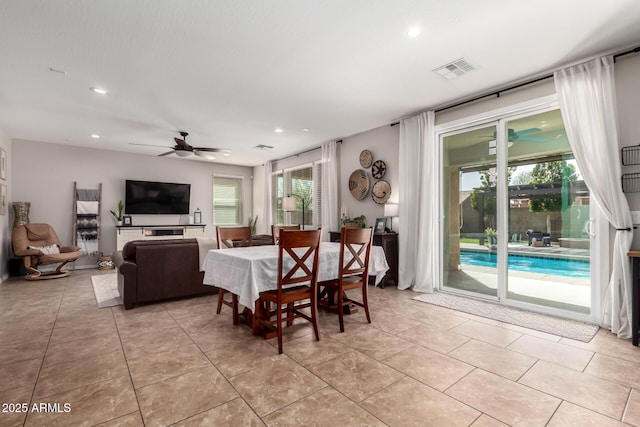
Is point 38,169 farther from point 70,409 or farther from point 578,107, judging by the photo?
point 578,107

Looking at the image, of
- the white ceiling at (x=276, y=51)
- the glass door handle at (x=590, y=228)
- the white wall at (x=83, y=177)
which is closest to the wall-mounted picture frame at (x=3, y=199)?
the white wall at (x=83, y=177)

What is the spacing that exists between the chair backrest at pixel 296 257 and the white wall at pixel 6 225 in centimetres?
588

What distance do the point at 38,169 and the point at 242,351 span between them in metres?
6.84

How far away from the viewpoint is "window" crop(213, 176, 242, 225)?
8898 mm

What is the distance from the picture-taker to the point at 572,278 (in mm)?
3449

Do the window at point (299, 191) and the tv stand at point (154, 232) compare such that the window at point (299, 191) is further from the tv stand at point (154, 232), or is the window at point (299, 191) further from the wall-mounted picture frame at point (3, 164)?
the wall-mounted picture frame at point (3, 164)

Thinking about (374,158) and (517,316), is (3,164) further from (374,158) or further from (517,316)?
(517,316)

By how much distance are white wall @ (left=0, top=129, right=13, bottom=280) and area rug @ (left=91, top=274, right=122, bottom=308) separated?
1502mm

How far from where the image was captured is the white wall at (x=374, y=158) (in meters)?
5.29

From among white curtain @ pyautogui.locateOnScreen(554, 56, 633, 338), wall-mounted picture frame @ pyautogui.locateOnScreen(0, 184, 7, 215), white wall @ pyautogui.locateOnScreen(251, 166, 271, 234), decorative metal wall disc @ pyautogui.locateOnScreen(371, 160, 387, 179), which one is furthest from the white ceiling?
white wall @ pyautogui.locateOnScreen(251, 166, 271, 234)

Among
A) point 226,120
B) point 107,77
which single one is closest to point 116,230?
point 226,120

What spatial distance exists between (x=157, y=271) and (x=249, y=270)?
202 cm

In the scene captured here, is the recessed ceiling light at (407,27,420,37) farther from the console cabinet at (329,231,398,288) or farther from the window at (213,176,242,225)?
the window at (213,176,242,225)

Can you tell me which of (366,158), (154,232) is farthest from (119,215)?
(366,158)
